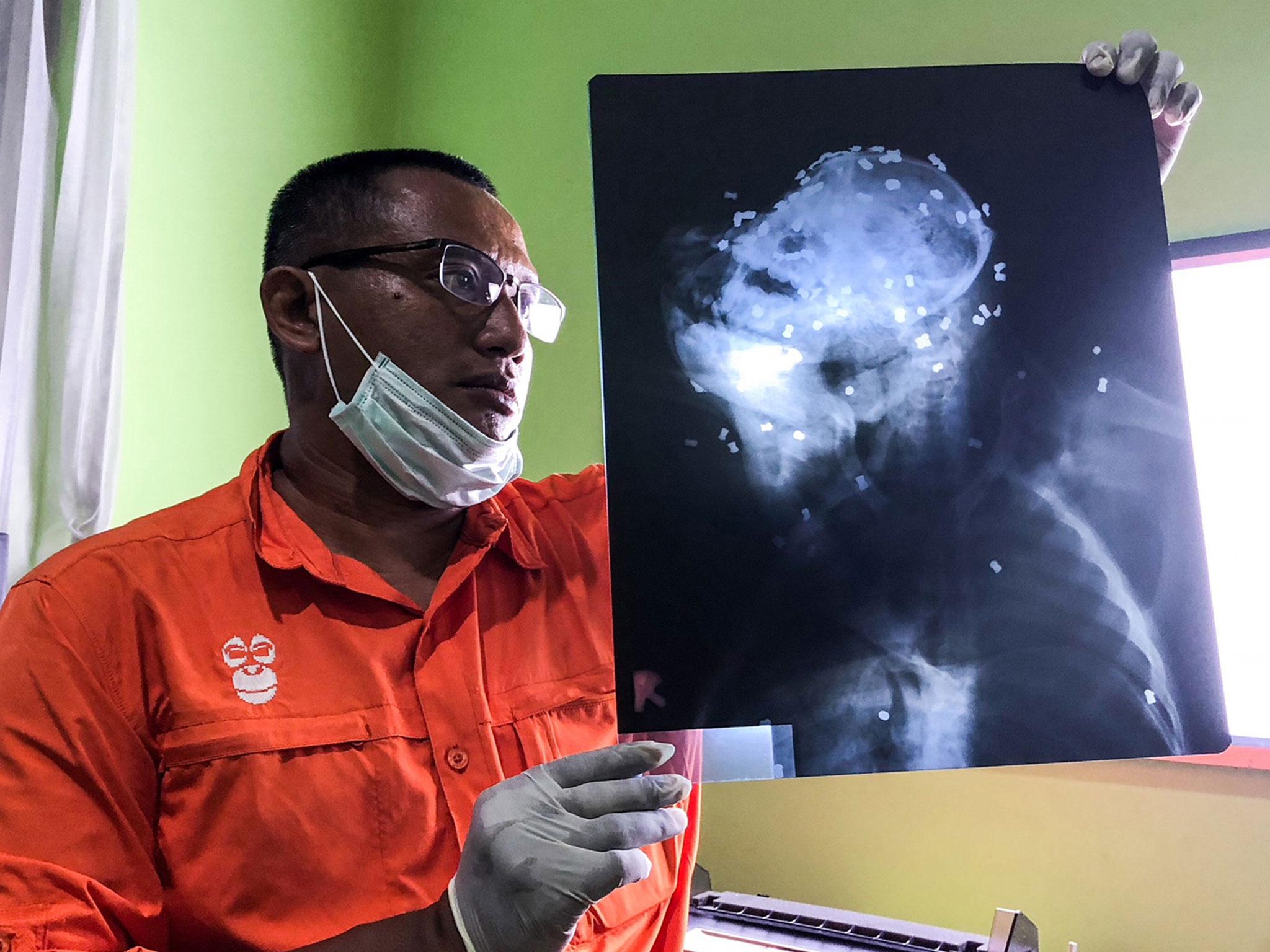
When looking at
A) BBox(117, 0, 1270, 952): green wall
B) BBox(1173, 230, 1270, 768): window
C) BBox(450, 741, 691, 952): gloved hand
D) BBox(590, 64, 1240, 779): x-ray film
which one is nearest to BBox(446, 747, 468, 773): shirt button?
BBox(450, 741, 691, 952): gloved hand

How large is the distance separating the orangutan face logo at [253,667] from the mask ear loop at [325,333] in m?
0.29

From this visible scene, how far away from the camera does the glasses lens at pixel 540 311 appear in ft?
3.64

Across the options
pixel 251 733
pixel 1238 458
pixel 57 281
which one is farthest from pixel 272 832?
pixel 1238 458

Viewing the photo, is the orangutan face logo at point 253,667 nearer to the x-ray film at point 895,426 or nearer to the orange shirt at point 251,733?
the orange shirt at point 251,733

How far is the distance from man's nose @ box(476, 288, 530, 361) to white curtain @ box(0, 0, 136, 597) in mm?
1010

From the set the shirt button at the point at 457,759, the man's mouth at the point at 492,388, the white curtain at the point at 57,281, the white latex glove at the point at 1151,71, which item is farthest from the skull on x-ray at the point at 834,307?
the white curtain at the point at 57,281

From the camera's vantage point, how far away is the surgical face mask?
1.02 metres

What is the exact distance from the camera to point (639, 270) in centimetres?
82

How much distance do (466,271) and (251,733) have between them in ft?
1.75

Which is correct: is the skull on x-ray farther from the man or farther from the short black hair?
the short black hair

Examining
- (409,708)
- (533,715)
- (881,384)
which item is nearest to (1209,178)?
(881,384)

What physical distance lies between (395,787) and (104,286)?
1263mm

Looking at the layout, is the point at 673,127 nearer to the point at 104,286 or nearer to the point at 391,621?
the point at 391,621

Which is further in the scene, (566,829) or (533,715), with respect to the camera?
(533,715)
